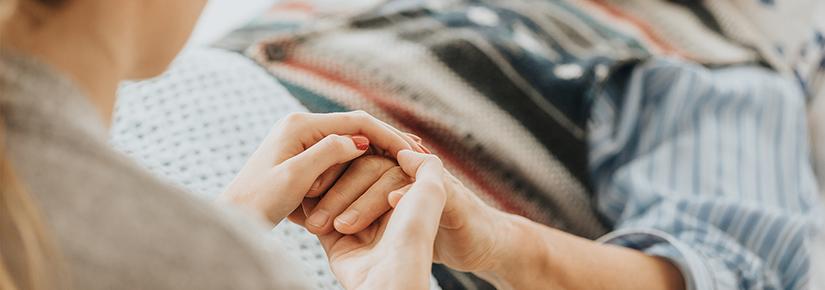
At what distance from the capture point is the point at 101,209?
360 mm

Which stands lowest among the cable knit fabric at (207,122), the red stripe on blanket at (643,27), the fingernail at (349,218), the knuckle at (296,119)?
the red stripe on blanket at (643,27)

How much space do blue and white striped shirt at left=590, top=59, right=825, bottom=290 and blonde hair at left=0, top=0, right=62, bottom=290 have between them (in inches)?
21.9

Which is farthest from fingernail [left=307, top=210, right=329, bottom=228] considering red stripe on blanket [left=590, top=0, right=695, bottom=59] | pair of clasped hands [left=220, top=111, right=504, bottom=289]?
red stripe on blanket [left=590, top=0, right=695, bottom=59]

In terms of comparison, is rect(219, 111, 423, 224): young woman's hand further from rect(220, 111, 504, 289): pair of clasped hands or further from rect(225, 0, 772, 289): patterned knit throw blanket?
rect(225, 0, 772, 289): patterned knit throw blanket

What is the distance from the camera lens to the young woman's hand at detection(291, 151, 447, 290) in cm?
50

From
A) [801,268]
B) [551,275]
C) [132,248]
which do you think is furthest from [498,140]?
[132,248]

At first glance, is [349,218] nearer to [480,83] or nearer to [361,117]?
[361,117]

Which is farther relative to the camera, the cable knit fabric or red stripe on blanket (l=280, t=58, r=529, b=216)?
red stripe on blanket (l=280, t=58, r=529, b=216)

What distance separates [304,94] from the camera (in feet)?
2.45

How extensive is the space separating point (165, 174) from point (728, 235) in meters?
0.53

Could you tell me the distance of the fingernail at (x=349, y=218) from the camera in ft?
1.78

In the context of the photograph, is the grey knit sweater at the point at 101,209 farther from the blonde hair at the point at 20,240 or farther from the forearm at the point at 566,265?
the forearm at the point at 566,265

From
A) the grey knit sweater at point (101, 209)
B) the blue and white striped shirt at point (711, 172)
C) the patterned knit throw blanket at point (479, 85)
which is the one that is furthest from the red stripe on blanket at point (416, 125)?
the grey knit sweater at point (101, 209)

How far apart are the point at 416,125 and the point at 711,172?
344 millimetres
